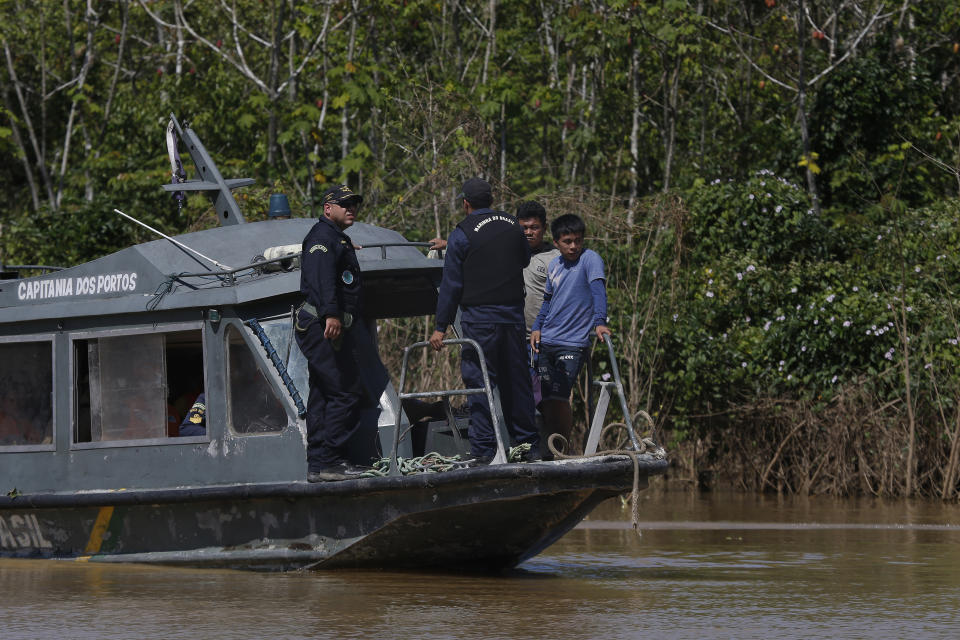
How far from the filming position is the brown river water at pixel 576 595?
22.6ft

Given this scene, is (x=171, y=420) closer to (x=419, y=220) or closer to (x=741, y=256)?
(x=419, y=220)

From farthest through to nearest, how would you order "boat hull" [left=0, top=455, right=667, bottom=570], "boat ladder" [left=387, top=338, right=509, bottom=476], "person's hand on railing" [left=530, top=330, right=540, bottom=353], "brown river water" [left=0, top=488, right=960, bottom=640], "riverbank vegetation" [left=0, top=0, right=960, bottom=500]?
1. "riverbank vegetation" [left=0, top=0, right=960, bottom=500]
2. "person's hand on railing" [left=530, top=330, right=540, bottom=353]
3. "boat hull" [left=0, top=455, right=667, bottom=570]
4. "boat ladder" [left=387, top=338, right=509, bottom=476]
5. "brown river water" [left=0, top=488, right=960, bottom=640]

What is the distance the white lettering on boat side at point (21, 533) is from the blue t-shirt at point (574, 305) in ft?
11.2

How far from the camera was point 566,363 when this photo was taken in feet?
30.3

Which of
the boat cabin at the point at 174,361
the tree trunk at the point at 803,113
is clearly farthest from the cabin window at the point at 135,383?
the tree trunk at the point at 803,113

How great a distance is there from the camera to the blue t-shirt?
9.27 meters

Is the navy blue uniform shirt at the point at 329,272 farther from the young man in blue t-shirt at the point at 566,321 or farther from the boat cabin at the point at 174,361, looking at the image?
the young man in blue t-shirt at the point at 566,321

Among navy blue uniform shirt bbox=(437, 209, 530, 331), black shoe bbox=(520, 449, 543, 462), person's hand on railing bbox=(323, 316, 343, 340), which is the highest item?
navy blue uniform shirt bbox=(437, 209, 530, 331)

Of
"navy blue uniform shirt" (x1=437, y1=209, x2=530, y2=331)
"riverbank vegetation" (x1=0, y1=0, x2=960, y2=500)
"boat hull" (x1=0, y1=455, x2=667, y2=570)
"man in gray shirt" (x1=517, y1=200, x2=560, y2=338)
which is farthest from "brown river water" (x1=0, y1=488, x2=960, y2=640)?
"riverbank vegetation" (x1=0, y1=0, x2=960, y2=500)

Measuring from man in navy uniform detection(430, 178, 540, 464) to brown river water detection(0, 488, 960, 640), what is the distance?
2.90 feet

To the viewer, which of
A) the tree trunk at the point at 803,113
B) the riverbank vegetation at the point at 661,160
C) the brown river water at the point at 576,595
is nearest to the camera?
the brown river water at the point at 576,595

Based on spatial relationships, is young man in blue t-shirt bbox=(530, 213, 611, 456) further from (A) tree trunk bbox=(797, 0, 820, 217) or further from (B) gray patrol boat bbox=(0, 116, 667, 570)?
(A) tree trunk bbox=(797, 0, 820, 217)

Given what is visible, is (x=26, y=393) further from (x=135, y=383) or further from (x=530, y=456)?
(x=530, y=456)

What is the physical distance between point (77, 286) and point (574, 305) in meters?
3.14
